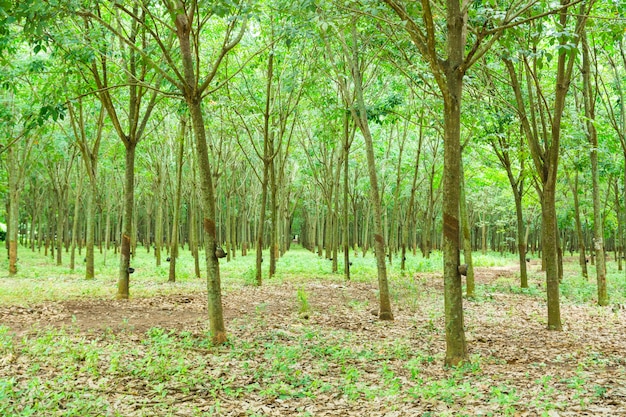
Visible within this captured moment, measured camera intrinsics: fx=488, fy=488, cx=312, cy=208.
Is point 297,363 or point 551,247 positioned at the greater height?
point 551,247

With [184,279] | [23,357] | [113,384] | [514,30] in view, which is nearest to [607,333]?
[514,30]

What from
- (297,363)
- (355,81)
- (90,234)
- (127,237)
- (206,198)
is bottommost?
(297,363)

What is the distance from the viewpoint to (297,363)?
7.44m

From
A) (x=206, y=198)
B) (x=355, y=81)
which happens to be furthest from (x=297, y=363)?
(x=355, y=81)

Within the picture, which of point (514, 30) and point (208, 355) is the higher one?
point (514, 30)

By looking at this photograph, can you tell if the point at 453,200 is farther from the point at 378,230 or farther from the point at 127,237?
the point at 127,237

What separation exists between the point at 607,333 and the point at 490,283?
9.86 meters

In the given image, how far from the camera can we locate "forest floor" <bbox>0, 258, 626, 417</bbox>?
5.55m

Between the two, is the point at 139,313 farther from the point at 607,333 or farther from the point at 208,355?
Result: the point at 607,333

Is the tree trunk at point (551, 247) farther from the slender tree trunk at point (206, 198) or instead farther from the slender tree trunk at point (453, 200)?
the slender tree trunk at point (206, 198)

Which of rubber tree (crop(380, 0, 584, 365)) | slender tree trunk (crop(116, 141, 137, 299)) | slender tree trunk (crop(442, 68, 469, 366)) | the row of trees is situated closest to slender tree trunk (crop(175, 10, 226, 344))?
the row of trees

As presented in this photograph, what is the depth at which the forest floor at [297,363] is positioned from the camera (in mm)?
5551

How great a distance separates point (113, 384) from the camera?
239 inches

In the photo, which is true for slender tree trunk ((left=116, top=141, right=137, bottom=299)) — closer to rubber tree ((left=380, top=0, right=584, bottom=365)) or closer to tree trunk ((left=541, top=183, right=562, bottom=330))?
rubber tree ((left=380, top=0, right=584, bottom=365))
